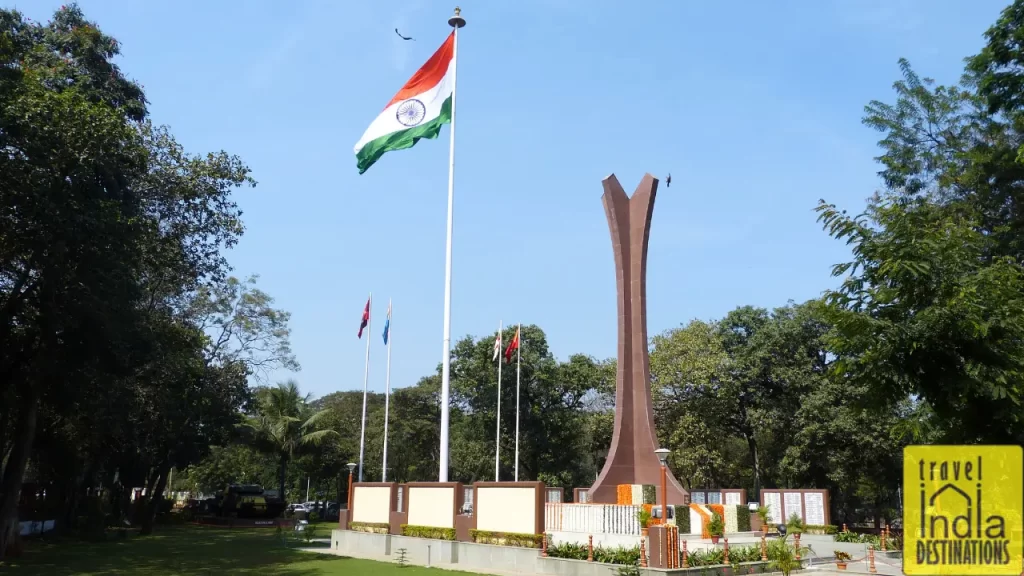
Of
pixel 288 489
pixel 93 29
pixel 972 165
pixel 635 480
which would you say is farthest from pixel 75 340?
pixel 288 489

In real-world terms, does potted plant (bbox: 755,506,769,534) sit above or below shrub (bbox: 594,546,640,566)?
below

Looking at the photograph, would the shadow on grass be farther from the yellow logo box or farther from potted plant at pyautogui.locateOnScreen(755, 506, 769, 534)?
the yellow logo box

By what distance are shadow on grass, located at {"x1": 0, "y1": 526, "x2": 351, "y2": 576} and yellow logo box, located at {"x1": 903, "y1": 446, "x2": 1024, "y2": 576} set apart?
17.7m

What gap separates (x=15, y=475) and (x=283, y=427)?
27513 mm

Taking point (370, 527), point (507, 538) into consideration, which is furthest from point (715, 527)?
point (370, 527)

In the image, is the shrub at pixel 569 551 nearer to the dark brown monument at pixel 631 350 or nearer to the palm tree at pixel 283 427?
the dark brown monument at pixel 631 350

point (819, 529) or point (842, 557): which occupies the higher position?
point (842, 557)

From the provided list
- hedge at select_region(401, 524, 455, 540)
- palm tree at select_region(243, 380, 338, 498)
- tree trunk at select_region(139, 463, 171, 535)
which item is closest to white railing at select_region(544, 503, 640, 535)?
hedge at select_region(401, 524, 455, 540)

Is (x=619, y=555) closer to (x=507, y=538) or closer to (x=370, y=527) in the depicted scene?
(x=507, y=538)

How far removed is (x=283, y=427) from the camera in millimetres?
51375

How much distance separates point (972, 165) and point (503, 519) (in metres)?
15.9

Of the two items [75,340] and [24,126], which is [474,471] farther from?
[24,126]

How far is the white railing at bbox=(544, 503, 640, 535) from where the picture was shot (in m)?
20.1

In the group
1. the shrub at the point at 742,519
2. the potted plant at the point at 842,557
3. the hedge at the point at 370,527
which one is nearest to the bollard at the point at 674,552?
the potted plant at the point at 842,557
